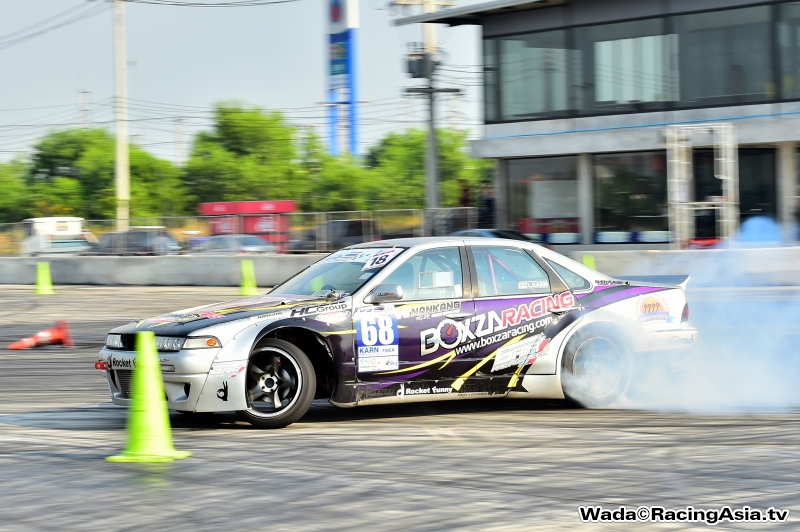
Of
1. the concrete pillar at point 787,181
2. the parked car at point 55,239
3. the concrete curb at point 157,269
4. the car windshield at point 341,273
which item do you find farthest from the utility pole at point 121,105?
the car windshield at point 341,273

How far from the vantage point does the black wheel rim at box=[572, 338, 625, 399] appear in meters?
8.28

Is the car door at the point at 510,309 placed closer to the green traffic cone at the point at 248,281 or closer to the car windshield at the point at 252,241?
the green traffic cone at the point at 248,281

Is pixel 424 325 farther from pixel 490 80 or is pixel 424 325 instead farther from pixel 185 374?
pixel 490 80

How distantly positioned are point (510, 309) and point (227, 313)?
2237mm

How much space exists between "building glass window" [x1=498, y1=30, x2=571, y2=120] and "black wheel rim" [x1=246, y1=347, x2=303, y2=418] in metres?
25.2

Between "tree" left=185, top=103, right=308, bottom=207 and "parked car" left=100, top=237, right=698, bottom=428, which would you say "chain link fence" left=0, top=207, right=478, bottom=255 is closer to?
"parked car" left=100, top=237, right=698, bottom=428

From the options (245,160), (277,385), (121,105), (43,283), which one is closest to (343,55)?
(245,160)

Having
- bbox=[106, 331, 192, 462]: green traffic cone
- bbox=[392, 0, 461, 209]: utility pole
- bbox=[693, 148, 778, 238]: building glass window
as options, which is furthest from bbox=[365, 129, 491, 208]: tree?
bbox=[106, 331, 192, 462]: green traffic cone

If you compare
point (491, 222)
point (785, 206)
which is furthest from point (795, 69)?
point (491, 222)

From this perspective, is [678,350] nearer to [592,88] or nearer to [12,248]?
[592,88]

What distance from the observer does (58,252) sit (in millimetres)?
31703

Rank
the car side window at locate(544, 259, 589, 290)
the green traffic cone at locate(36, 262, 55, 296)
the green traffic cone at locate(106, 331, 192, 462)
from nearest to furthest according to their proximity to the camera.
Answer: the green traffic cone at locate(106, 331, 192, 462) < the car side window at locate(544, 259, 589, 290) < the green traffic cone at locate(36, 262, 55, 296)

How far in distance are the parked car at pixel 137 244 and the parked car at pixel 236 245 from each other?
0.97 metres

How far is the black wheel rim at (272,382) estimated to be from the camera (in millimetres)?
7328
